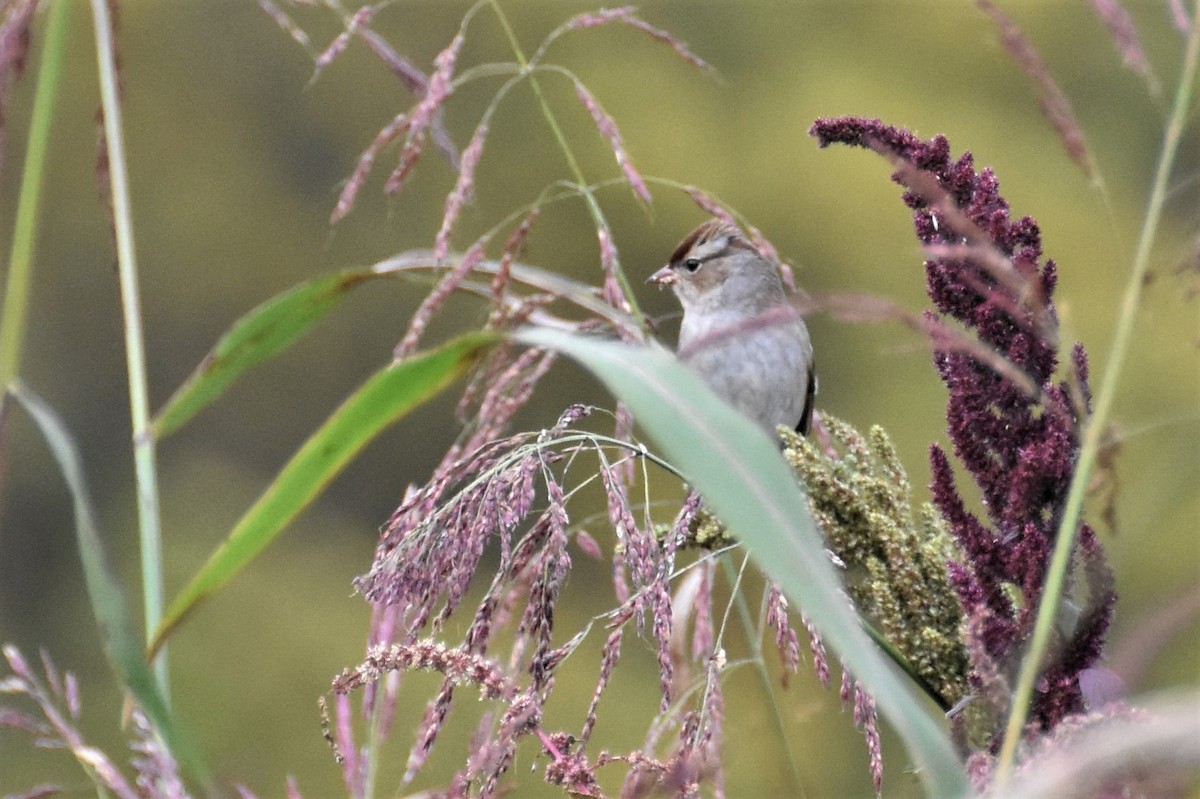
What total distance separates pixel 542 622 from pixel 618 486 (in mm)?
123

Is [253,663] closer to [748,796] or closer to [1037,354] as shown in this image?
[748,796]

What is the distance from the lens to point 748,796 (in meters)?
6.59

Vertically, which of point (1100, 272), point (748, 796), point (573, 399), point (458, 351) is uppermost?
point (458, 351)

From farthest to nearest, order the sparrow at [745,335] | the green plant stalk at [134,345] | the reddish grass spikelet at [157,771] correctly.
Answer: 1. the sparrow at [745,335]
2. the green plant stalk at [134,345]
3. the reddish grass spikelet at [157,771]

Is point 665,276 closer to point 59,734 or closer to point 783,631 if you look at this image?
point 783,631

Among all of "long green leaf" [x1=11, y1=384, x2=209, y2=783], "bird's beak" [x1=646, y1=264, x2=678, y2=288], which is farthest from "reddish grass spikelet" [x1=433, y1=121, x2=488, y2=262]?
"bird's beak" [x1=646, y1=264, x2=678, y2=288]

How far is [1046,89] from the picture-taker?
2.24ft

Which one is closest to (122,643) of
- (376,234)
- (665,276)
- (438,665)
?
(438,665)

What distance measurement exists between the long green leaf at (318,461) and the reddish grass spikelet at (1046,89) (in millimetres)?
268

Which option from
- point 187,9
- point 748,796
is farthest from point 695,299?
point 187,9

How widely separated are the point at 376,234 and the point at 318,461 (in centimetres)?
804

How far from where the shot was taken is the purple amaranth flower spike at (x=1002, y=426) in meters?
→ 0.88

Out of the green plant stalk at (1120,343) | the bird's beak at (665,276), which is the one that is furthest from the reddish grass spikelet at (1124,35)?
the bird's beak at (665,276)

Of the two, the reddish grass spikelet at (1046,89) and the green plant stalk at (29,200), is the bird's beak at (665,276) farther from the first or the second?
the reddish grass spikelet at (1046,89)
